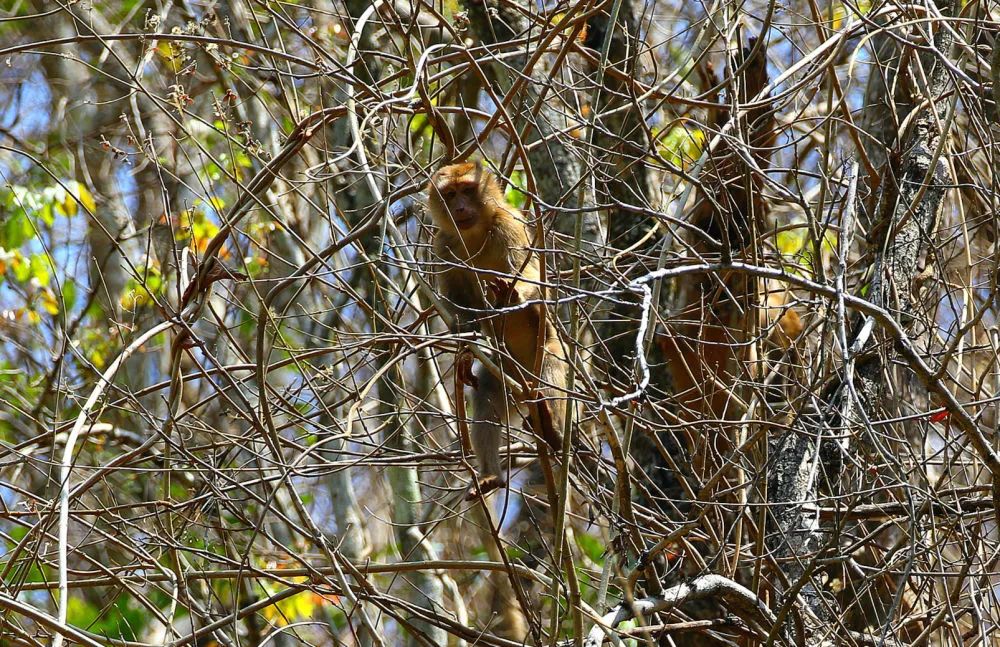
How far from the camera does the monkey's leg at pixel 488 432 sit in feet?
18.1

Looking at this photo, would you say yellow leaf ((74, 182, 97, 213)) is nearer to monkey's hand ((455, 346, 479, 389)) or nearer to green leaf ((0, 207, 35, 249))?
green leaf ((0, 207, 35, 249))

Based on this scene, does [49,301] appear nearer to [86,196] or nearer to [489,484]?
[86,196]

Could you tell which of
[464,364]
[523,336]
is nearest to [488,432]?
[523,336]

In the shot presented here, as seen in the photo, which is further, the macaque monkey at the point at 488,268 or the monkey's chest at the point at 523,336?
the monkey's chest at the point at 523,336

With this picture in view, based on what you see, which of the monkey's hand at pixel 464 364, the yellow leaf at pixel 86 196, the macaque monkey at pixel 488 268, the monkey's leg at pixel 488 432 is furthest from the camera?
the yellow leaf at pixel 86 196

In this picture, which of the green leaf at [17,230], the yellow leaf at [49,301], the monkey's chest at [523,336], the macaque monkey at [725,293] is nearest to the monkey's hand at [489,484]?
the monkey's chest at [523,336]

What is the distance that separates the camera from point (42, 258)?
9953 millimetres

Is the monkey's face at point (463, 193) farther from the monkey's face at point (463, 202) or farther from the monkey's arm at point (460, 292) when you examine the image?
the monkey's arm at point (460, 292)

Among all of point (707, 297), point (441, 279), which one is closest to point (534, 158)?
point (441, 279)

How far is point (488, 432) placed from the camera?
18.7 feet

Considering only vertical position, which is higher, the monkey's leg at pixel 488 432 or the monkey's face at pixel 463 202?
the monkey's face at pixel 463 202

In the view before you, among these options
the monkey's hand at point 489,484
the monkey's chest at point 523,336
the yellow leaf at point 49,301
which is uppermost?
the yellow leaf at point 49,301

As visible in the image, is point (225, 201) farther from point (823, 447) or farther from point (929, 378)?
point (929, 378)

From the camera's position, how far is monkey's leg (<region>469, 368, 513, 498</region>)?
552 cm
